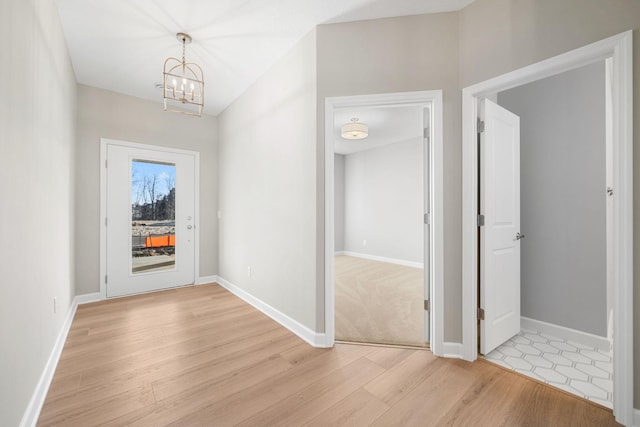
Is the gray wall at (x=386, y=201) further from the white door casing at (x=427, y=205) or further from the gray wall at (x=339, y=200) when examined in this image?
the white door casing at (x=427, y=205)

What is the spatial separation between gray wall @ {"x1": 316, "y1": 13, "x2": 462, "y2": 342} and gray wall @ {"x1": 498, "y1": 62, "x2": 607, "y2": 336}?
3.73 feet

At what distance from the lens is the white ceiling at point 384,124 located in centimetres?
420

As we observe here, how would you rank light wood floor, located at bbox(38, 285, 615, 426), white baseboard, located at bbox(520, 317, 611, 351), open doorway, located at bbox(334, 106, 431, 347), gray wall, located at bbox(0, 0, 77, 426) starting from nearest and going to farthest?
gray wall, located at bbox(0, 0, 77, 426) < light wood floor, located at bbox(38, 285, 615, 426) < white baseboard, located at bbox(520, 317, 611, 351) < open doorway, located at bbox(334, 106, 431, 347)

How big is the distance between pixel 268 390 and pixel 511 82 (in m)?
2.69

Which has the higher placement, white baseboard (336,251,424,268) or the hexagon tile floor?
white baseboard (336,251,424,268)

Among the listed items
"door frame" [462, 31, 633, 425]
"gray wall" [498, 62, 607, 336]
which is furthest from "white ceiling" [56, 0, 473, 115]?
"gray wall" [498, 62, 607, 336]

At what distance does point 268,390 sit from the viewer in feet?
5.74

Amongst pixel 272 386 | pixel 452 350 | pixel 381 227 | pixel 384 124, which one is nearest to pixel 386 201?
pixel 381 227

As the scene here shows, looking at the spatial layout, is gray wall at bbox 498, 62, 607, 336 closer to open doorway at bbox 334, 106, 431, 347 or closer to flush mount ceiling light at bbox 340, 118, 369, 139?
open doorway at bbox 334, 106, 431, 347

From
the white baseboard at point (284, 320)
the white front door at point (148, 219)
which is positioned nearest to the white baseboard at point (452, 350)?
the white baseboard at point (284, 320)

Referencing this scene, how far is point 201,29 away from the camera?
7.94 feet

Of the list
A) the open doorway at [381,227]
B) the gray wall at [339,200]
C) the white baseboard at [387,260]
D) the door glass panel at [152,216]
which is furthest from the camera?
the gray wall at [339,200]

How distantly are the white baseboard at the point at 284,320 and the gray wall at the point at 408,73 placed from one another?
0.19 meters

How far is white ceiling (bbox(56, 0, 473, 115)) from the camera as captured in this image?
212cm
